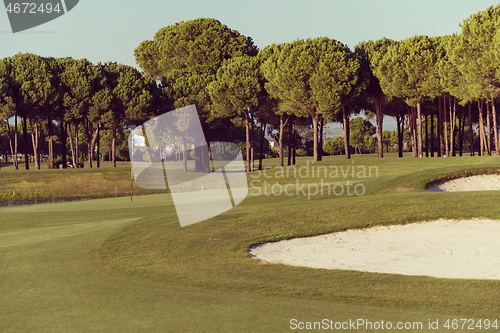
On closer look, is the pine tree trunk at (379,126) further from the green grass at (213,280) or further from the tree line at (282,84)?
the green grass at (213,280)

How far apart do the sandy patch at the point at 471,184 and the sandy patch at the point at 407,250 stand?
32.6ft

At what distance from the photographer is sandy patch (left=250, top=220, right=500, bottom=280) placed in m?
11.2

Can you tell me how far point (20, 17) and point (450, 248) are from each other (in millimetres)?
21673

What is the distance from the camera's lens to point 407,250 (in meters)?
13.4

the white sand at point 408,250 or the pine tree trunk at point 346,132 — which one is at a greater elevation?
the pine tree trunk at point 346,132

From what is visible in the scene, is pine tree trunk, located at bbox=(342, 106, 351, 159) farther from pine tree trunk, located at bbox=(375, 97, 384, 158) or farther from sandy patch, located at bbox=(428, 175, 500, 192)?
sandy patch, located at bbox=(428, 175, 500, 192)

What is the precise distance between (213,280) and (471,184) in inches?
830

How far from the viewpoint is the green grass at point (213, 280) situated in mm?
7125

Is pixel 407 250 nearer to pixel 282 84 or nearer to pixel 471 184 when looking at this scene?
pixel 471 184

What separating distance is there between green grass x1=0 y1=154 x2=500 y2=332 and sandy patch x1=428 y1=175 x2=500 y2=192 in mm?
5429

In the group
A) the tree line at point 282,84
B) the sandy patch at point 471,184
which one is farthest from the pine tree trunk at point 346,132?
the sandy patch at point 471,184

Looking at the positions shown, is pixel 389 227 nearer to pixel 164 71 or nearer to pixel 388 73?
pixel 388 73

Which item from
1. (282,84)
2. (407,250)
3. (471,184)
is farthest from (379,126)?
(407,250)

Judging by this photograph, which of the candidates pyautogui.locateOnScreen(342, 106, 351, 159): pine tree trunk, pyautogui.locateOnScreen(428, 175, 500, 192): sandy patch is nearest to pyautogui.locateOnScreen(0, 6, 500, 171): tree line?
pyautogui.locateOnScreen(342, 106, 351, 159): pine tree trunk
